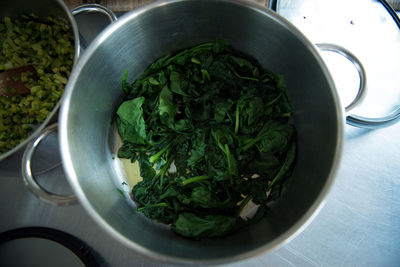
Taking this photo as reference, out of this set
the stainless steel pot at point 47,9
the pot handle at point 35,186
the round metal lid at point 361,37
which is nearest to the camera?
the pot handle at point 35,186

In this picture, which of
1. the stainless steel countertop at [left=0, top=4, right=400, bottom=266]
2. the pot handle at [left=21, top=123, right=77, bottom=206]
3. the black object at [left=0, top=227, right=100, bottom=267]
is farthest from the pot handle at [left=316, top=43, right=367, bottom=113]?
the black object at [left=0, top=227, right=100, bottom=267]

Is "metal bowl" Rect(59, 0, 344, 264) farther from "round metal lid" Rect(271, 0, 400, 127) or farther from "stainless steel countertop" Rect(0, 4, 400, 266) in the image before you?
"round metal lid" Rect(271, 0, 400, 127)

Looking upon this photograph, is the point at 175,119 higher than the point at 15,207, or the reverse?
the point at 175,119

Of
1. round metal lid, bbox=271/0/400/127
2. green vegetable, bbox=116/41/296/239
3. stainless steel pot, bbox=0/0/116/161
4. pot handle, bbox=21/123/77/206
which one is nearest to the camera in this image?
pot handle, bbox=21/123/77/206

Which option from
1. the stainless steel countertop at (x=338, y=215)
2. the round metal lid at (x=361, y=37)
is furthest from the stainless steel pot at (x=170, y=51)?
the round metal lid at (x=361, y=37)

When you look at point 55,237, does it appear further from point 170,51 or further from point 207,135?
point 170,51

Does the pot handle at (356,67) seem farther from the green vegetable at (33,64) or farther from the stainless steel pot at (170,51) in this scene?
the green vegetable at (33,64)

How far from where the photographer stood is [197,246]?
45.9 inches

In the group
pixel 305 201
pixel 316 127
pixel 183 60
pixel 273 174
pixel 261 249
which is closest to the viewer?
pixel 261 249

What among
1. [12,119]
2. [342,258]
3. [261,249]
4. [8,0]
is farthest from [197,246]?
[8,0]

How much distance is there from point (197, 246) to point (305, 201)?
0.55 m

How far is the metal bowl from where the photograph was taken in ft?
3.32

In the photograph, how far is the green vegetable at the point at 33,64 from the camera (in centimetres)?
138

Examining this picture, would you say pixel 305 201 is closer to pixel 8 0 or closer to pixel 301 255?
pixel 301 255
